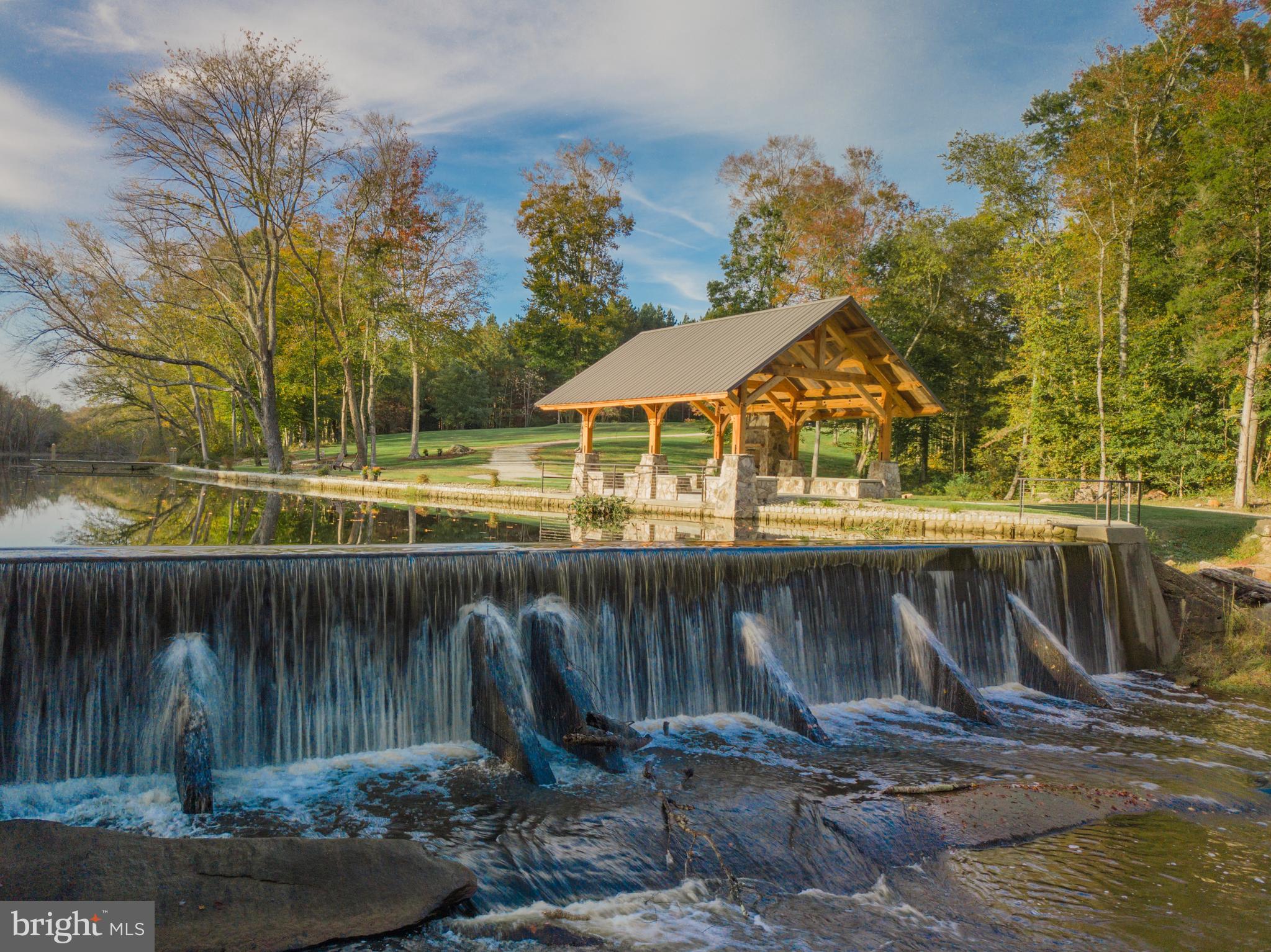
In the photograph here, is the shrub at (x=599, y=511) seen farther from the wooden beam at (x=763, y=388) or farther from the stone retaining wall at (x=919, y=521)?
the wooden beam at (x=763, y=388)

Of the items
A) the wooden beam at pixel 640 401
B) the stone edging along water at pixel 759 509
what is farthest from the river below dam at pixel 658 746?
the wooden beam at pixel 640 401

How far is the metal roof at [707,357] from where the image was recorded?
20578 millimetres

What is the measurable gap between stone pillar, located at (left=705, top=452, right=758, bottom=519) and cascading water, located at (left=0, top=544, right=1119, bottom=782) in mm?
9083

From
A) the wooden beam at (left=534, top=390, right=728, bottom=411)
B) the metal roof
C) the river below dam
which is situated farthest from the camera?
the metal roof

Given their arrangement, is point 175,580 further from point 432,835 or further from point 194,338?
point 194,338

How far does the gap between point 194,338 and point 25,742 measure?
3941cm

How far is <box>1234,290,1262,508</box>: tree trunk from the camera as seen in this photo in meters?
20.3

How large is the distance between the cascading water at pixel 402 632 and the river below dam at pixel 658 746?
0.02m

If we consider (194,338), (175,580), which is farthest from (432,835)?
(194,338)

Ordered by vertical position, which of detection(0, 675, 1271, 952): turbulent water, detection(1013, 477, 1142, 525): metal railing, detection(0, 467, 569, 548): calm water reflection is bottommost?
detection(0, 675, 1271, 952): turbulent water

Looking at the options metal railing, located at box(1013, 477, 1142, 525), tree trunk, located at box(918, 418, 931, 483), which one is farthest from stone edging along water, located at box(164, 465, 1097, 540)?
tree trunk, located at box(918, 418, 931, 483)

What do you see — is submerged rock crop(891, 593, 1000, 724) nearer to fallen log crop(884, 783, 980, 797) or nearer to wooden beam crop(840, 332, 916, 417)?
fallen log crop(884, 783, 980, 797)

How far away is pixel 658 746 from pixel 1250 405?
69.6ft

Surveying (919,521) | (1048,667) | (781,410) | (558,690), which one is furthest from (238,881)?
(781,410)
